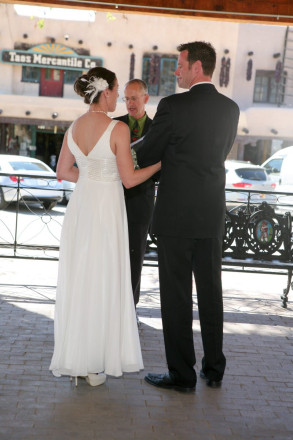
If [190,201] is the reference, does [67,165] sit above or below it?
above

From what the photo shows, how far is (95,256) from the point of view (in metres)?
4.38

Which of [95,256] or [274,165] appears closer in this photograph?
[95,256]

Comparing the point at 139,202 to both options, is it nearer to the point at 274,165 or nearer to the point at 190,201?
the point at 190,201

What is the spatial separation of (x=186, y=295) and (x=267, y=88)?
25771 mm

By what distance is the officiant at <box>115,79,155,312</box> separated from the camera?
5461 mm

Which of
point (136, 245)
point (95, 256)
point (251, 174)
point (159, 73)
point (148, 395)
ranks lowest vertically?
point (251, 174)

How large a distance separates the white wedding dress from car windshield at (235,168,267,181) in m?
13.9

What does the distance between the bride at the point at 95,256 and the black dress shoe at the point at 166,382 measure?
18cm

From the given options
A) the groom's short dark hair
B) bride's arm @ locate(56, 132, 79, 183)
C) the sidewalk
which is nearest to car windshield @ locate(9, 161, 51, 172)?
the sidewalk

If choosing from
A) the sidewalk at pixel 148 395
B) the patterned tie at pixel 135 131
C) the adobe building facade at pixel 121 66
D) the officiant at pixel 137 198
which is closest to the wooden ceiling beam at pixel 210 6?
the officiant at pixel 137 198

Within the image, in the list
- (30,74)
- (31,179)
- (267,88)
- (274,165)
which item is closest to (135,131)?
(31,179)

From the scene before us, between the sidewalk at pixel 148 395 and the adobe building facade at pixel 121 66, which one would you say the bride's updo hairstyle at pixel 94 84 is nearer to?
the sidewalk at pixel 148 395

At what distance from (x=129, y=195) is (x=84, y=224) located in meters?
1.11

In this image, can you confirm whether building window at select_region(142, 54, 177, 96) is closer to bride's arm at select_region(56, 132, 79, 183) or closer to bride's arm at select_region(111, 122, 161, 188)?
bride's arm at select_region(56, 132, 79, 183)
